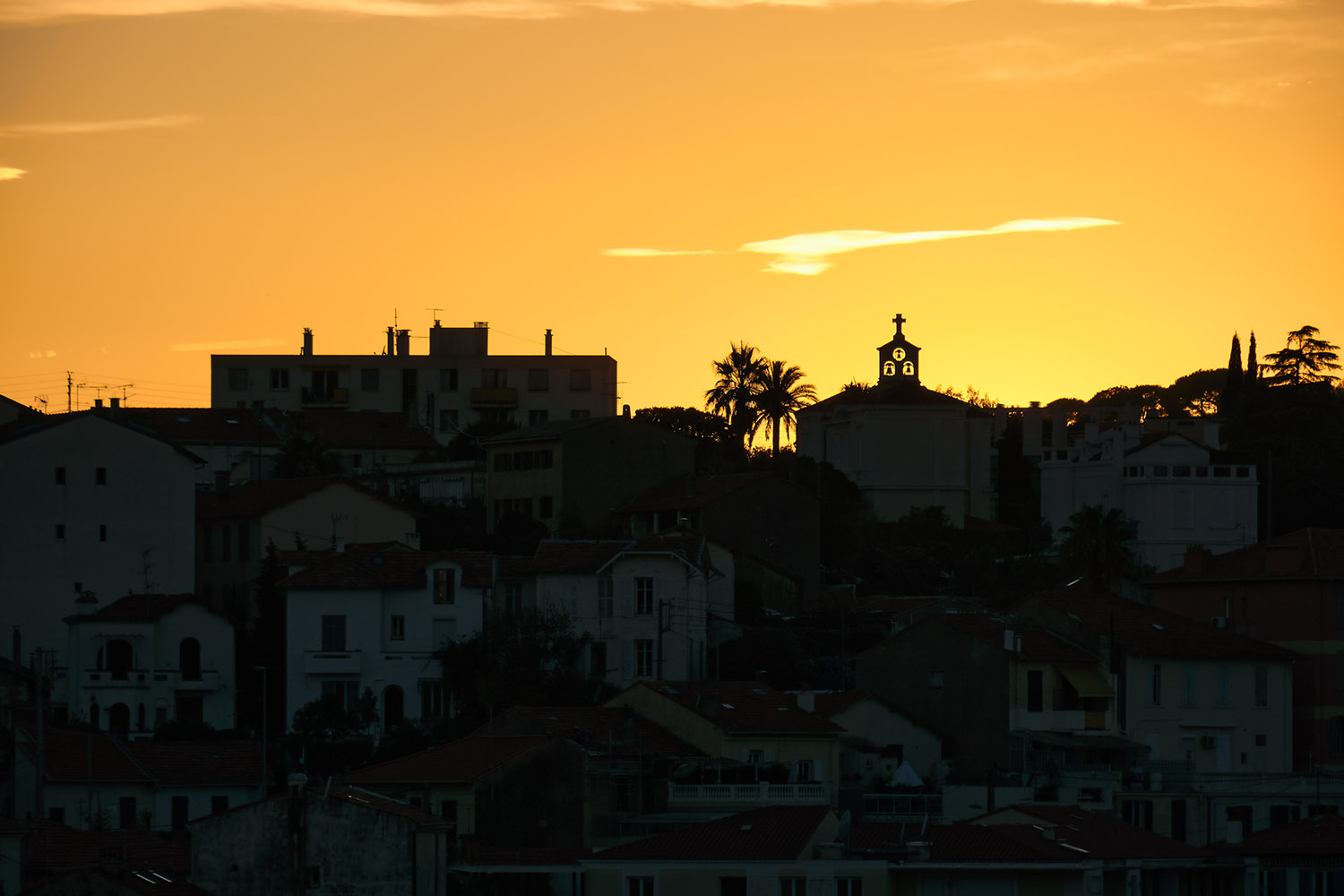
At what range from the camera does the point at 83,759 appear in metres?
62.9

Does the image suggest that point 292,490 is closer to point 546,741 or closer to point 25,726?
point 25,726

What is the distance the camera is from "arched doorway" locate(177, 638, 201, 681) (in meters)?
73.2

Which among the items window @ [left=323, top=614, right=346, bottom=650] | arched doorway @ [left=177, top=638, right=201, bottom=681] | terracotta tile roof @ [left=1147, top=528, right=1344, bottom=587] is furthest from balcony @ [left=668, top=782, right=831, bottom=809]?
terracotta tile roof @ [left=1147, top=528, right=1344, bottom=587]

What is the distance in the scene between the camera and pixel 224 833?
172 feet

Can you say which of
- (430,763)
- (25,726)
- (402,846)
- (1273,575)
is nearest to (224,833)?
(402,846)

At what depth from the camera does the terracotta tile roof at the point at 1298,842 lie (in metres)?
62.8

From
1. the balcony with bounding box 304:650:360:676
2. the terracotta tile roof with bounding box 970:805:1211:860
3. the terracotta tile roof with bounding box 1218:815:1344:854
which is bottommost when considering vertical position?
the terracotta tile roof with bounding box 1218:815:1344:854

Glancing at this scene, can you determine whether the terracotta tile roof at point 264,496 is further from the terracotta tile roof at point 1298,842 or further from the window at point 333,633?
the terracotta tile roof at point 1298,842

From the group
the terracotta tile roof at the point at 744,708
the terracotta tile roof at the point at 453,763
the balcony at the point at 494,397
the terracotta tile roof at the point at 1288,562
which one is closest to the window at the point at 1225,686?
the terracotta tile roof at the point at 1288,562

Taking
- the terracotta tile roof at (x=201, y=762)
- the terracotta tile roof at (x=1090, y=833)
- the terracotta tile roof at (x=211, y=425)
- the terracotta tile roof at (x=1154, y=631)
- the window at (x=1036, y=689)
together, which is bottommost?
the terracotta tile roof at (x=1090, y=833)

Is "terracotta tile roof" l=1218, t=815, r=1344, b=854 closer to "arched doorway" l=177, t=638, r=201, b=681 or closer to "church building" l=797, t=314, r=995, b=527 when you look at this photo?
"arched doorway" l=177, t=638, r=201, b=681

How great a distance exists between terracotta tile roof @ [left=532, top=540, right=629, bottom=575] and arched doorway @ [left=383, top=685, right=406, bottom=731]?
19.4 feet

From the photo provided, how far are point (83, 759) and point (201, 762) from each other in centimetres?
316

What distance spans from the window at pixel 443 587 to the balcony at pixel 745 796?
1470 cm
